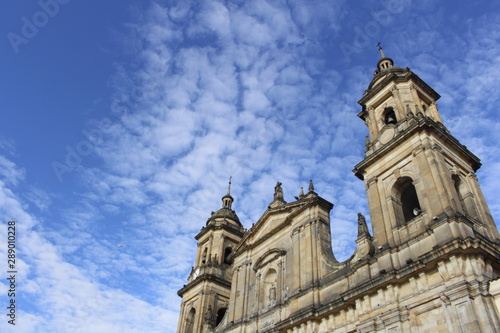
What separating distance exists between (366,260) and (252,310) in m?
8.10

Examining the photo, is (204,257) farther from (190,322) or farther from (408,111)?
(408,111)

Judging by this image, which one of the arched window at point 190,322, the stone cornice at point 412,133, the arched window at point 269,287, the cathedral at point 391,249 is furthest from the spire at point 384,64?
the arched window at point 190,322

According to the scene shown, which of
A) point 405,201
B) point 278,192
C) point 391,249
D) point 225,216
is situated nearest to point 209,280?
point 225,216

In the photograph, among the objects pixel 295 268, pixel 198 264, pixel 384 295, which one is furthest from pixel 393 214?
pixel 198 264

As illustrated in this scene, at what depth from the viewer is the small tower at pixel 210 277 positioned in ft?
86.2

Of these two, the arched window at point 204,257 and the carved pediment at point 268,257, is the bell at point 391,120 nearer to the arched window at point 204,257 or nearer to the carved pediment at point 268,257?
the carved pediment at point 268,257

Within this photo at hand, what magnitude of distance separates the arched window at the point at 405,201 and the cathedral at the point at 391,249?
0.05 metres

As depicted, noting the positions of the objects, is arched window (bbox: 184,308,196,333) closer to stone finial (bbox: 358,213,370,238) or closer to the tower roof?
the tower roof

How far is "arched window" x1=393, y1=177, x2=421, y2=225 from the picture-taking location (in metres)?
16.6

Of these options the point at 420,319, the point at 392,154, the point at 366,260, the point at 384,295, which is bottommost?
the point at 420,319

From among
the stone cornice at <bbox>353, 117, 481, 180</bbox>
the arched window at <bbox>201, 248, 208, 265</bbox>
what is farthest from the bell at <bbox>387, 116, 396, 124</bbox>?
the arched window at <bbox>201, 248, 208, 265</bbox>

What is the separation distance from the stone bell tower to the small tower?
12161 millimetres

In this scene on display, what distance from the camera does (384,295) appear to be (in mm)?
14336

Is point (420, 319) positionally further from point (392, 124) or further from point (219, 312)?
point (219, 312)
